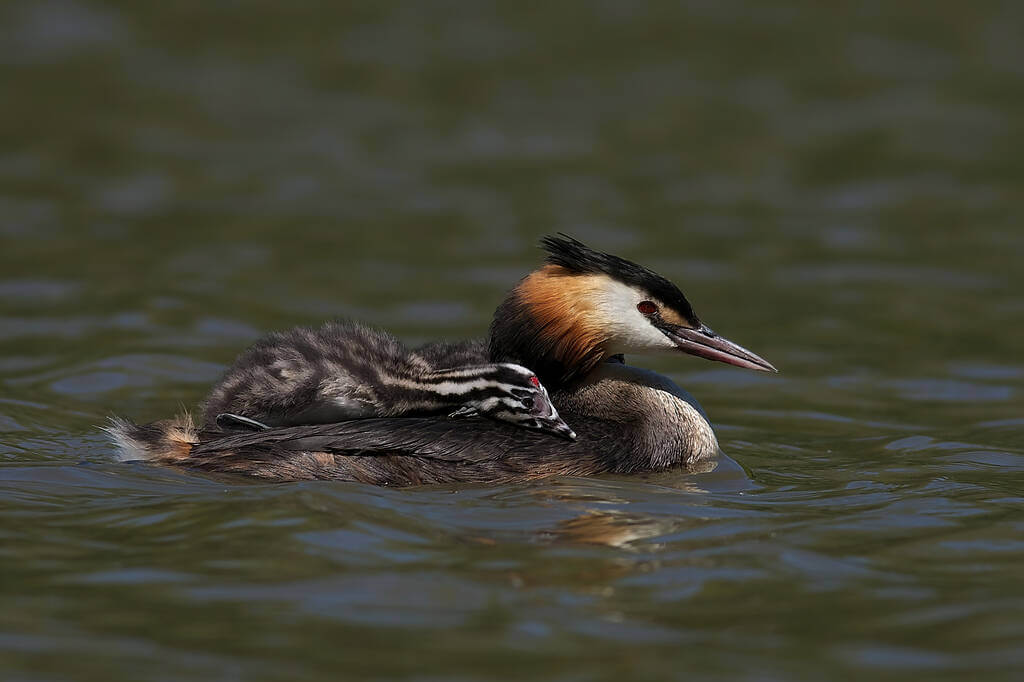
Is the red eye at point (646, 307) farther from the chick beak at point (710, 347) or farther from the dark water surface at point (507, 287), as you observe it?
the dark water surface at point (507, 287)

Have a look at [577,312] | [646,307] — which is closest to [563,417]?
[577,312]

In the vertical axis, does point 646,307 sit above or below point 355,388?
above

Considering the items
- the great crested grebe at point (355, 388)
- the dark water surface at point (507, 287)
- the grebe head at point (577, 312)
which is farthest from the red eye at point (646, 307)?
the dark water surface at point (507, 287)

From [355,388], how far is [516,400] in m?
0.76

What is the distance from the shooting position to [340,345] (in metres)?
7.79

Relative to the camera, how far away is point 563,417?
811cm

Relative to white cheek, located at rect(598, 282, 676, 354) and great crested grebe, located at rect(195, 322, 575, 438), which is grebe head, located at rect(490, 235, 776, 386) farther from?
great crested grebe, located at rect(195, 322, 575, 438)

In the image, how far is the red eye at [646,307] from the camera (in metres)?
8.17

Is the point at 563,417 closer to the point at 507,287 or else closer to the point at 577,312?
the point at 577,312

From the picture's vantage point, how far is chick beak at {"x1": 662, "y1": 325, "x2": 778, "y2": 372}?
834cm

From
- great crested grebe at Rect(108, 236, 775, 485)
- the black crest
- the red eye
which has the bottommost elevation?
great crested grebe at Rect(108, 236, 775, 485)

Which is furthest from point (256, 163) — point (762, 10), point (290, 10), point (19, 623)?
point (19, 623)

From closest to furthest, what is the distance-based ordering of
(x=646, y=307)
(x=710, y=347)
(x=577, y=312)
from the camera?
(x=577, y=312) → (x=646, y=307) → (x=710, y=347)

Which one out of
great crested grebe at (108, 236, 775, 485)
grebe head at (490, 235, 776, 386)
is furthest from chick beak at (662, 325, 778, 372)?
grebe head at (490, 235, 776, 386)
